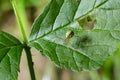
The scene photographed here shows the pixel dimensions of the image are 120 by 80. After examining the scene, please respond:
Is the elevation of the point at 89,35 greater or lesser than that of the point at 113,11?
lesser

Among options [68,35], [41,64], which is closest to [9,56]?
[68,35]

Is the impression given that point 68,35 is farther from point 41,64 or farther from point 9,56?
point 41,64

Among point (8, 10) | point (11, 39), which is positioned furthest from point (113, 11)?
point (8, 10)

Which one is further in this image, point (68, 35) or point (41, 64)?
point (41, 64)

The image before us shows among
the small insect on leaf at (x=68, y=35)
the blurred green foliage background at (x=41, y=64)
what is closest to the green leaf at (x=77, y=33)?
the small insect on leaf at (x=68, y=35)

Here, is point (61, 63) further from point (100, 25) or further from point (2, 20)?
point (2, 20)
